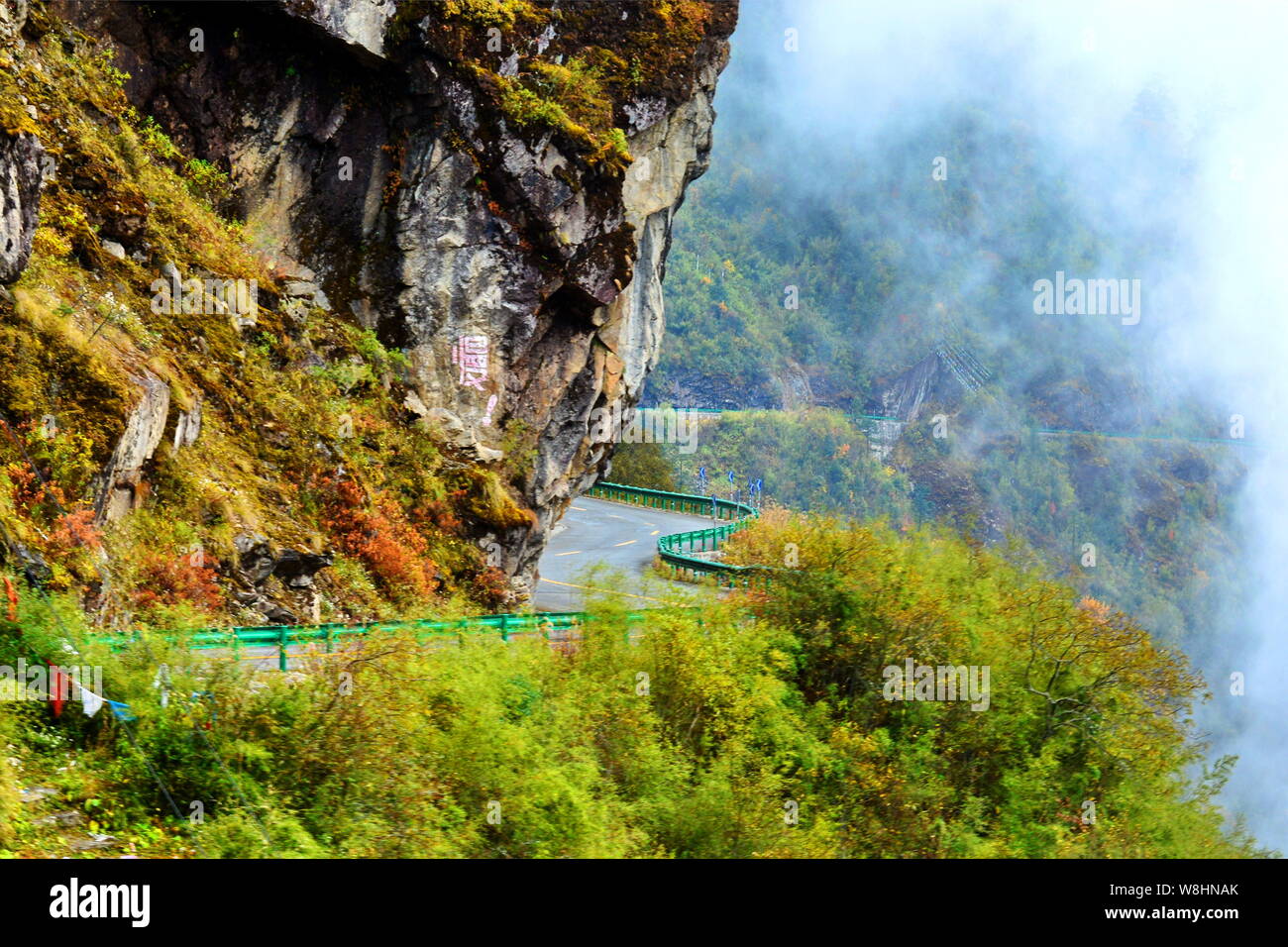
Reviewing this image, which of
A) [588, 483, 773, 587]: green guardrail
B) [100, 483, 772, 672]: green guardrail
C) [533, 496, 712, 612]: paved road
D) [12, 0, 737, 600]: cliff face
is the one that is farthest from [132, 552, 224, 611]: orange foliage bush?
[588, 483, 773, 587]: green guardrail

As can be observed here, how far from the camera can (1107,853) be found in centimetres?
1688

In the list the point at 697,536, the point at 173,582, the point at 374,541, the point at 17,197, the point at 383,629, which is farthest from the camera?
the point at 697,536

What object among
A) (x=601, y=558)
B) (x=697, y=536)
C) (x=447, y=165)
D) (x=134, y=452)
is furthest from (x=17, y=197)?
(x=697, y=536)

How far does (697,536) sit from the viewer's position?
41969 mm

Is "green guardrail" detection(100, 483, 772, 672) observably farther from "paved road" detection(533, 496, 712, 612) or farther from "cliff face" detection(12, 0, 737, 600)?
"cliff face" detection(12, 0, 737, 600)

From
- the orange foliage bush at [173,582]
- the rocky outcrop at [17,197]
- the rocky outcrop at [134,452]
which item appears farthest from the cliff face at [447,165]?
the orange foliage bush at [173,582]

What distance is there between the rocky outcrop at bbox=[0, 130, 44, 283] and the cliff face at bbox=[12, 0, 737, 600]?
758 centimetres

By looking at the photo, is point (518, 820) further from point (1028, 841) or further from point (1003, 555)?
point (1003, 555)

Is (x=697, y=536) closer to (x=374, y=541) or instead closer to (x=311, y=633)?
(x=374, y=541)

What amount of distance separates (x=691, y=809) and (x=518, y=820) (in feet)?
8.96

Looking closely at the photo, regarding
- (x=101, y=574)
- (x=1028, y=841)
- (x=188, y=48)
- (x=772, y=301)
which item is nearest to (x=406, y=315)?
(x=188, y=48)

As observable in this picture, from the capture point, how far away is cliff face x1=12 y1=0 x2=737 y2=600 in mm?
24125

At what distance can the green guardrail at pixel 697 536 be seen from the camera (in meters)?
25.6

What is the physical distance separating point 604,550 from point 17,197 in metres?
28.3
